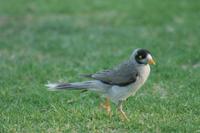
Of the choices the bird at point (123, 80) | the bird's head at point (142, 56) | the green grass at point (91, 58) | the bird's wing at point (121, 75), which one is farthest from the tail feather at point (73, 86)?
the bird's head at point (142, 56)

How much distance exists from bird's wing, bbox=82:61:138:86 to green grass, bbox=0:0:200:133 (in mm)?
502

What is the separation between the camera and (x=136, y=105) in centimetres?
939

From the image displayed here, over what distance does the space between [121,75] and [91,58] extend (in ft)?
13.3

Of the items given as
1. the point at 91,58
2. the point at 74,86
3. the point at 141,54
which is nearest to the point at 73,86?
the point at 74,86

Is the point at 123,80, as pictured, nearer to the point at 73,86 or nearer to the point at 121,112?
the point at 121,112

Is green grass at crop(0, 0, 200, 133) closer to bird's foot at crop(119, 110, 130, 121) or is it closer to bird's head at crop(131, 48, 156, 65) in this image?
bird's foot at crop(119, 110, 130, 121)

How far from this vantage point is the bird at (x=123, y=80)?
850 centimetres

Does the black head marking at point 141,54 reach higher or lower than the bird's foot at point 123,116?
higher

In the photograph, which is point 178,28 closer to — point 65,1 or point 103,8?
point 103,8

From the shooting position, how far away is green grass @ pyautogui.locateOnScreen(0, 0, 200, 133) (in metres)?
8.59

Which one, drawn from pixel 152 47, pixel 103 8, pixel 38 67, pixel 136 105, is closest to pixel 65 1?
pixel 103 8

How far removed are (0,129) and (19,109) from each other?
1.04m

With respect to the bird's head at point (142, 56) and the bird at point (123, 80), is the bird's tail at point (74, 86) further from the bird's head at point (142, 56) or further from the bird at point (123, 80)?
the bird's head at point (142, 56)

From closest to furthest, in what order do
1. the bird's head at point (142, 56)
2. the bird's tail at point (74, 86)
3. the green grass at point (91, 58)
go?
the bird's head at point (142, 56), the green grass at point (91, 58), the bird's tail at point (74, 86)
